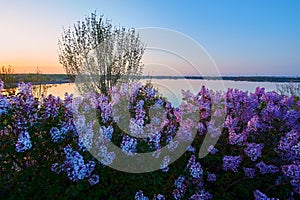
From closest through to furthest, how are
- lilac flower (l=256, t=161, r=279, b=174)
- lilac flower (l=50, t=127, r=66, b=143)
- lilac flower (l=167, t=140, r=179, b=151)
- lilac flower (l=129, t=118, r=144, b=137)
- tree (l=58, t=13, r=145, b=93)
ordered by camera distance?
1. lilac flower (l=50, t=127, r=66, b=143)
2. lilac flower (l=129, t=118, r=144, b=137)
3. lilac flower (l=167, t=140, r=179, b=151)
4. lilac flower (l=256, t=161, r=279, b=174)
5. tree (l=58, t=13, r=145, b=93)

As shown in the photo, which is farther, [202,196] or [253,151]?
[253,151]

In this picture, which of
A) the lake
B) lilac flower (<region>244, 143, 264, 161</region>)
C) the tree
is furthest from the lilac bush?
the tree

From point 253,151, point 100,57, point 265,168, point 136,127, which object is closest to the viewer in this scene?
point 136,127

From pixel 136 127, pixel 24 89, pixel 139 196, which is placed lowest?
pixel 139 196

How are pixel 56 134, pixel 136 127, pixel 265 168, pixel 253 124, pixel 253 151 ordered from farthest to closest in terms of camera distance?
pixel 253 124 < pixel 265 168 < pixel 253 151 < pixel 136 127 < pixel 56 134

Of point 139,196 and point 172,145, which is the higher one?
point 172,145

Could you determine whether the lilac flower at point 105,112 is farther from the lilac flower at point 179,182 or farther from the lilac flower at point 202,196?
the lilac flower at point 202,196

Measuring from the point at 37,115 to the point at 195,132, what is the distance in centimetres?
165

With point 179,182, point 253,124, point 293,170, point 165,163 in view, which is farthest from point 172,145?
point 293,170

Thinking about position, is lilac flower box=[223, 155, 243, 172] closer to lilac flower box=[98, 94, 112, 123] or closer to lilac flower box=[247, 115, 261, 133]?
lilac flower box=[247, 115, 261, 133]

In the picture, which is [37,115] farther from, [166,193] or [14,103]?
[166,193]

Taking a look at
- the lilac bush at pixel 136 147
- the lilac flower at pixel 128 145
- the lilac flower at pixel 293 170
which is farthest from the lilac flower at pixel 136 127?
the lilac flower at pixel 293 170

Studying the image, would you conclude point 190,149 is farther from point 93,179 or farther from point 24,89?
point 24,89

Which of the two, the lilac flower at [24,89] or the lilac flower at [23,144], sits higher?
the lilac flower at [24,89]
